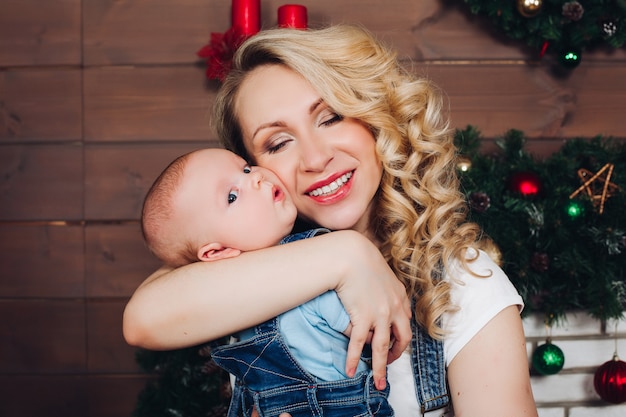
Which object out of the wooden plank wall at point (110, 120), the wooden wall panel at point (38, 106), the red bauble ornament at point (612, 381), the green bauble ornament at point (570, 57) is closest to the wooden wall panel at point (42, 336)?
the wooden plank wall at point (110, 120)

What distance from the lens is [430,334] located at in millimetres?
1368

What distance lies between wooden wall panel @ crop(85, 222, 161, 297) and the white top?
133 centimetres

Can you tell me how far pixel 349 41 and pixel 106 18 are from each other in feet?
4.04

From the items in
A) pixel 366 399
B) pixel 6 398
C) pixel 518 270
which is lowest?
pixel 6 398

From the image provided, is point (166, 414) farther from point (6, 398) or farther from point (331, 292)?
point (331, 292)

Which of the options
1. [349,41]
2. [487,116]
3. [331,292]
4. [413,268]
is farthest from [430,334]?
[487,116]

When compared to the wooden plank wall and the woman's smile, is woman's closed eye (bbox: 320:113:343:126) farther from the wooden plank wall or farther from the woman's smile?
the wooden plank wall

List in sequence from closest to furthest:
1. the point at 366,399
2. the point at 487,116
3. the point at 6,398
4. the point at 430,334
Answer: the point at 366,399 < the point at 430,334 < the point at 487,116 < the point at 6,398

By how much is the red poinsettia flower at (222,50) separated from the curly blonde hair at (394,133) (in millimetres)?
518

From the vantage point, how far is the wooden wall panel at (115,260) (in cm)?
248

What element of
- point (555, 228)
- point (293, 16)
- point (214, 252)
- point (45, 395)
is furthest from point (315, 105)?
point (45, 395)

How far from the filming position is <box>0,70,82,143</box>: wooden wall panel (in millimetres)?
2439

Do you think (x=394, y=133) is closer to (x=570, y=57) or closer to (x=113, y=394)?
(x=570, y=57)

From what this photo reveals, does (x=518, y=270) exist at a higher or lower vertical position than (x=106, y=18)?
lower
